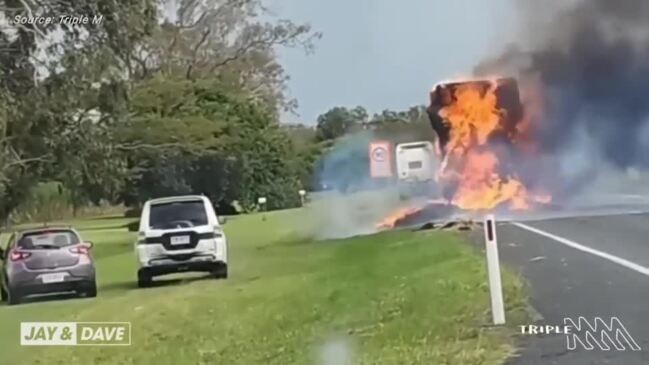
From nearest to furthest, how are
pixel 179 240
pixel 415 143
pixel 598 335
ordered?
pixel 598 335 → pixel 415 143 → pixel 179 240

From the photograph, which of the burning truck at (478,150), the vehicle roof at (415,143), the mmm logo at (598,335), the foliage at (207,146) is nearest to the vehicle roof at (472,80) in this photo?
the burning truck at (478,150)

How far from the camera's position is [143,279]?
456 centimetres

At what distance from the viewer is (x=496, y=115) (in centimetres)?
448

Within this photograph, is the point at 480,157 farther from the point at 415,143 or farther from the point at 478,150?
the point at 415,143

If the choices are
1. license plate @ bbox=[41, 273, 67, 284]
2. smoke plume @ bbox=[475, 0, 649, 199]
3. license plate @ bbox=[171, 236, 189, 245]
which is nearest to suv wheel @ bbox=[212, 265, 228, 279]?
license plate @ bbox=[171, 236, 189, 245]

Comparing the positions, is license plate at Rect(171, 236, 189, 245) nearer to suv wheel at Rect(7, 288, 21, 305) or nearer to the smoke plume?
suv wheel at Rect(7, 288, 21, 305)

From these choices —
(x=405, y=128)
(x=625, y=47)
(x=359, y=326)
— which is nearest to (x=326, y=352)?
(x=359, y=326)

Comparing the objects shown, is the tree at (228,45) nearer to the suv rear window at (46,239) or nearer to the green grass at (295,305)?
the green grass at (295,305)

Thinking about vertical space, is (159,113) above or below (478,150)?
above

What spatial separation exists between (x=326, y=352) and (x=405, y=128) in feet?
2.76

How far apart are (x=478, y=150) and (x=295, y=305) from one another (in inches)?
33.4

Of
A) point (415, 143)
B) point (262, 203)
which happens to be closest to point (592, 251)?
point (415, 143)

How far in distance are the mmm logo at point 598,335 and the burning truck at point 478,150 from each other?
17.9 inches

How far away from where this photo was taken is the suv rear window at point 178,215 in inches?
180
